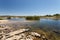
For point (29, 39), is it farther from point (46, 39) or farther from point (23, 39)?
point (46, 39)

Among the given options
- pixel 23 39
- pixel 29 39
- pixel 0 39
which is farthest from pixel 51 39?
pixel 0 39

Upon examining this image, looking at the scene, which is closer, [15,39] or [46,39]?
[15,39]

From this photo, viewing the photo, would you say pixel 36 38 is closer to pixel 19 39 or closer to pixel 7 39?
pixel 19 39

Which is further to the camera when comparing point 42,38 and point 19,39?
point 42,38

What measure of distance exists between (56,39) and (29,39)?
9.76 ft

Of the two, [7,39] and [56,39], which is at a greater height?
[7,39]

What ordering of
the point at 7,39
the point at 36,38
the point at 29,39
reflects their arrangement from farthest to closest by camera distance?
the point at 36,38 → the point at 29,39 → the point at 7,39

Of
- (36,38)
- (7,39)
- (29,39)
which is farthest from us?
(36,38)

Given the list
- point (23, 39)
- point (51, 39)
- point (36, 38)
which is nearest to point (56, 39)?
point (51, 39)

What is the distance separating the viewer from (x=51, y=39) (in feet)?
27.9

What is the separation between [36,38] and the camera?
331 inches

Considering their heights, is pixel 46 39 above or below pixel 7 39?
below

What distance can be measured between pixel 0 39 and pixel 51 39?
504cm

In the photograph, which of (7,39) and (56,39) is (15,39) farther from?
(56,39)
